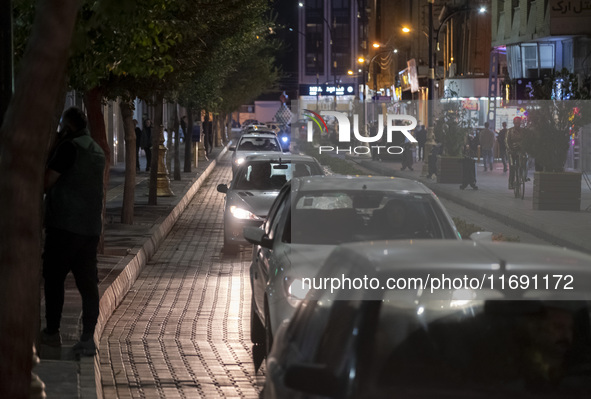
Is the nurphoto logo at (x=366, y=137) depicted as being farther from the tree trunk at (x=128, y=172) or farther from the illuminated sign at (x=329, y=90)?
the tree trunk at (x=128, y=172)

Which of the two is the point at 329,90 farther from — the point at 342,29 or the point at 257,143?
the point at 342,29

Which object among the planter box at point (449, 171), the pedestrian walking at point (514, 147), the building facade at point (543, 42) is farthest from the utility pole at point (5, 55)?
the building facade at point (543, 42)

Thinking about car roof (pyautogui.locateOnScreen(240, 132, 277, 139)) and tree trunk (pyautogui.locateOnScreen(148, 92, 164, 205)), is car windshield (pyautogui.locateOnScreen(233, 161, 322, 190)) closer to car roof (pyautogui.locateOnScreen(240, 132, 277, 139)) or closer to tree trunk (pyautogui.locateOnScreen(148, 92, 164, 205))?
tree trunk (pyautogui.locateOnScreen(148, 92, 164, 205))

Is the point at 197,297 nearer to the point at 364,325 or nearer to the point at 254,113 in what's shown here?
the point at 364,325

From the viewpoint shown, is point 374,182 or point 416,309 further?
point 374,182

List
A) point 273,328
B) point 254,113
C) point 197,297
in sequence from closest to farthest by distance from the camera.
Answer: point 273,328, point 197,297, point 254,113

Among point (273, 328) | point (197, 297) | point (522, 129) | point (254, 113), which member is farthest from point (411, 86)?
point (254, 113)

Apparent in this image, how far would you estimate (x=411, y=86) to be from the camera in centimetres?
6825

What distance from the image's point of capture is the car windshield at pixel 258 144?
33759 mm

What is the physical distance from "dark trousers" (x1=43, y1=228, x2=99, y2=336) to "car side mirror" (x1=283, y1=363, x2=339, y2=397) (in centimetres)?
461

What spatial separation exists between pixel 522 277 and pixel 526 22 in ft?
130

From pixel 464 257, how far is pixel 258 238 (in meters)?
4.16

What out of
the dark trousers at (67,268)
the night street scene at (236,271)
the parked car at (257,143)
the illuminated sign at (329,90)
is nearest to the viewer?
the night street scene at (236,271)

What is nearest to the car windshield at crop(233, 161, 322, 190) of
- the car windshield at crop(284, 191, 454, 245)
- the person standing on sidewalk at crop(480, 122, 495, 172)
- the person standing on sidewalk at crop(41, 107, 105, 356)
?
the car windshield at crop(284, 191, 454, 245)
